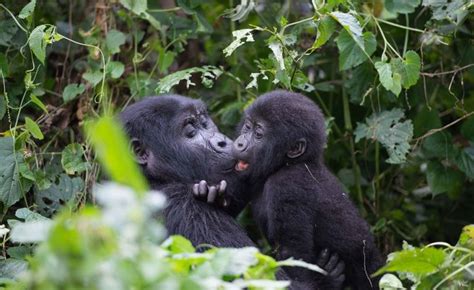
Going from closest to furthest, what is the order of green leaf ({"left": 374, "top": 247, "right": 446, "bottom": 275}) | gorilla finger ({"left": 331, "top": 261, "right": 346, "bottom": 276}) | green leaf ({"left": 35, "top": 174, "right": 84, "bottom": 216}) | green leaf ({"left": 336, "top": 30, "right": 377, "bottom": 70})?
green leaf ({"left": 374, "top": 247, "right": 446, "bottom": 275}) → gorilla finger ({"left": 331, "top": 261, "right": 346, "bottom": 276}) → green leaf ({"left": 336, "top": 30, "right": 377, "bottom": 70}) → green leaf ({"left": 35, "top": 174, "right": 84, "bottom": 216})

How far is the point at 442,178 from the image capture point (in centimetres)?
472

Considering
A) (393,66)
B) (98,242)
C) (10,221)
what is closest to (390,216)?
(393,66)

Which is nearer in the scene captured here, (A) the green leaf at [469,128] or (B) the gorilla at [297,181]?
(B) the gorilla at [297,181]

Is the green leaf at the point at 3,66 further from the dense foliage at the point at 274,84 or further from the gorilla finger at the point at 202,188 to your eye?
the gorilla finger at the point at 202,188

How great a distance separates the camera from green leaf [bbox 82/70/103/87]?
4504 millimetres

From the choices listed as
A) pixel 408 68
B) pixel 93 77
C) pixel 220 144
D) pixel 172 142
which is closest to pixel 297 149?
pixel 220 144

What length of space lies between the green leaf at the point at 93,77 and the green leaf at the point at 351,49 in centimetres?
122

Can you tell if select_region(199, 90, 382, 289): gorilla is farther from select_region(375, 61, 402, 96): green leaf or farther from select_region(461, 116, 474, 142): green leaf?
select_region(461, 116, 474, 142): green leaf

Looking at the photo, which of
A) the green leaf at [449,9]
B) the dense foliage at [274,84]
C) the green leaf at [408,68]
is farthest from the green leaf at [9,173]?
the green leaf at [449,9]

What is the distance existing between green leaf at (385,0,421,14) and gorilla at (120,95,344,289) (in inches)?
43.8

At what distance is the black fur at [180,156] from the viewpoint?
11.6 ft

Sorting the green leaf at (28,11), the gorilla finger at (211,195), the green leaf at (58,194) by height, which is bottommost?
the green leaf at (58,194)

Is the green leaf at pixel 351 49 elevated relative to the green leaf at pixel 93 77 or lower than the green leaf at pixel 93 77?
elevated

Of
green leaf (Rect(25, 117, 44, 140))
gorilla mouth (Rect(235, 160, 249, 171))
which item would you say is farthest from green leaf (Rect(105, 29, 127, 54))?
gorilla mouth (Rect(235, 160, 249, 171))
